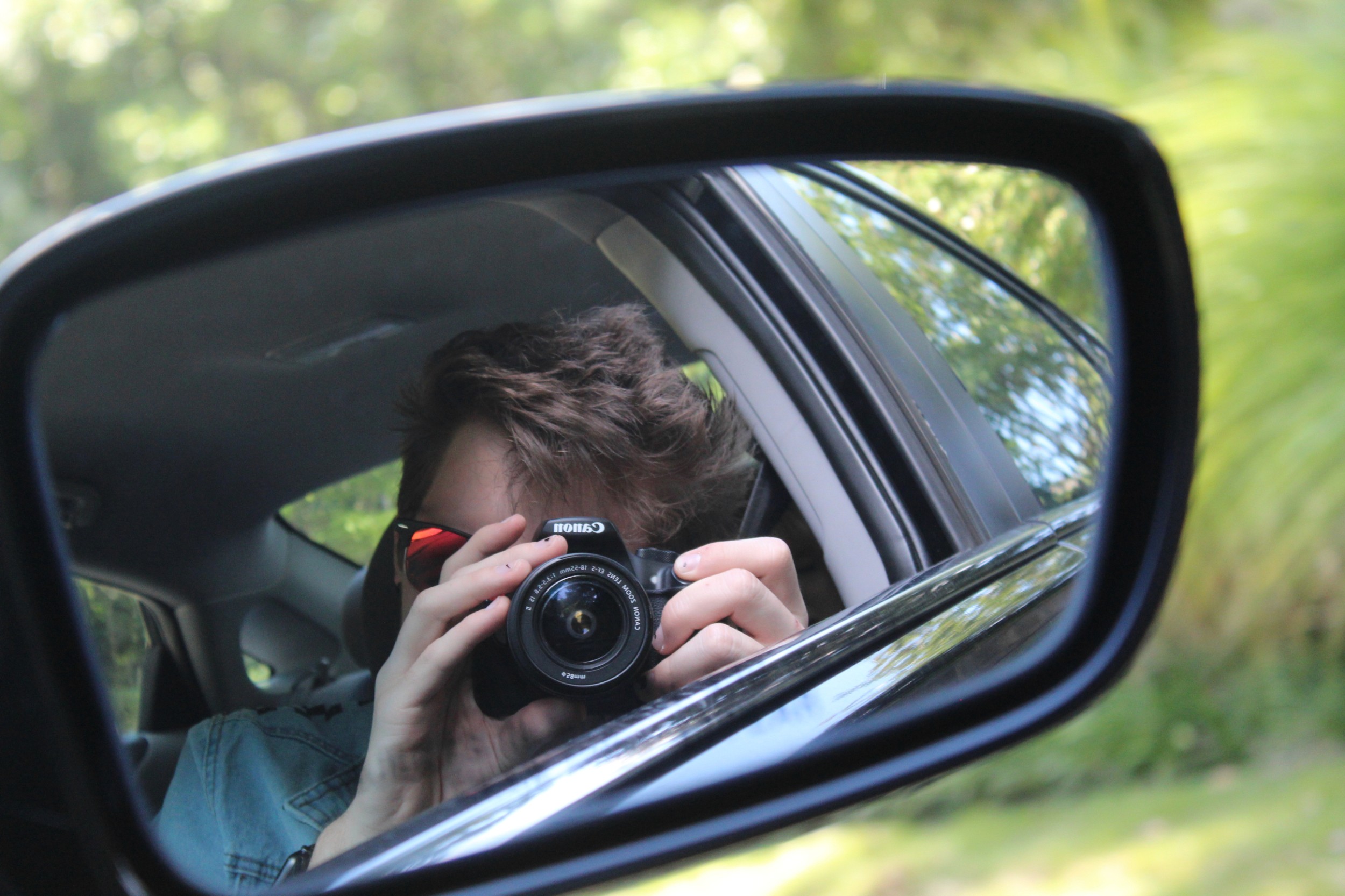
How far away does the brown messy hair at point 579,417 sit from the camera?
1192 mm

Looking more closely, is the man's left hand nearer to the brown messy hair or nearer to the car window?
the brown messy hair

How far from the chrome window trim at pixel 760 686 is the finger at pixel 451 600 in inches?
5.8

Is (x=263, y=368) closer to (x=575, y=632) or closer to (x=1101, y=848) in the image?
(x=575, y=632)

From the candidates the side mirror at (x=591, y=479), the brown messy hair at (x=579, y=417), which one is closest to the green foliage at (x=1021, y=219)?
the side mirror at (x=591, y=479)

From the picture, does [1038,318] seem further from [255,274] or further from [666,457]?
[255,274]

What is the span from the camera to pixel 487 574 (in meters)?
1.12

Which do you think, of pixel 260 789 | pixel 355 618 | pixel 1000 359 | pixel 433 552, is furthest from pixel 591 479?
pixel 1000 359

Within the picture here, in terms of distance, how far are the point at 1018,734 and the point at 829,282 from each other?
698mm

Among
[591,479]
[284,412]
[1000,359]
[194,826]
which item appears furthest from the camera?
[1000,359]

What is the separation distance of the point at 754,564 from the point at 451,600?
33 cm

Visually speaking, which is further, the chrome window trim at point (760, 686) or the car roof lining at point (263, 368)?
the car roof lining at point (263, 368)

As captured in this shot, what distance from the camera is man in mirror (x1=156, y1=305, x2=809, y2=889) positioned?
1100 mm

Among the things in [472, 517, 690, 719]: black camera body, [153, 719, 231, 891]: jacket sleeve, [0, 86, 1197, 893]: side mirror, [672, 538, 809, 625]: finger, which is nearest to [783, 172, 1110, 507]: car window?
[0, 86, 1197, 893]: side mirror

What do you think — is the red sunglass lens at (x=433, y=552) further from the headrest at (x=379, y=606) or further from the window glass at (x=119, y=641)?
the window glass at (x=119, y=641)
